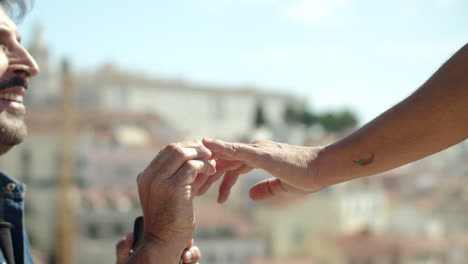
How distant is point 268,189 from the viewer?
4.72 ft

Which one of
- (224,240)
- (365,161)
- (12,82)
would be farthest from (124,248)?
(224,240)

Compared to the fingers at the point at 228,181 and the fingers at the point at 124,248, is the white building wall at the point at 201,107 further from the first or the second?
the fingers at the point at 228,181

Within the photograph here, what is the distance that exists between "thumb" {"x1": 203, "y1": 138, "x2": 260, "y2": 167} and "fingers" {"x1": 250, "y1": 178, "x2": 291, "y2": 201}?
0.48ft

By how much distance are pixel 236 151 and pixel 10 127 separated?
572 millimetres

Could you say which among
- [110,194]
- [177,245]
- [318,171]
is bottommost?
[110,194]

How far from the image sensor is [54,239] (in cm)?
2925

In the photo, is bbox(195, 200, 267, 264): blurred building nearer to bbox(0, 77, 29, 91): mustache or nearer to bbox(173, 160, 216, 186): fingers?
bbox(0, 77, 29, 91): mustache

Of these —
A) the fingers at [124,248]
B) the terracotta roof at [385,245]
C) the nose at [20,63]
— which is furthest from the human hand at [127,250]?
the terracotta roof at [385,245]

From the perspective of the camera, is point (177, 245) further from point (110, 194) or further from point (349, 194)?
point (349, 194)

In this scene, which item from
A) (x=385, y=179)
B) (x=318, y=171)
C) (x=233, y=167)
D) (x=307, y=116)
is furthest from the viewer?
(x=307, y=116)

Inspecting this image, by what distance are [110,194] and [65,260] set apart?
3.25m

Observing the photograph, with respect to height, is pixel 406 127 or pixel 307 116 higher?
pixel 406 127

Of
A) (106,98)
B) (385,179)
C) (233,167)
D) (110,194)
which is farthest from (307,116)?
(233,167)

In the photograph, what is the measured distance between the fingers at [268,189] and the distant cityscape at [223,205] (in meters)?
23.6
